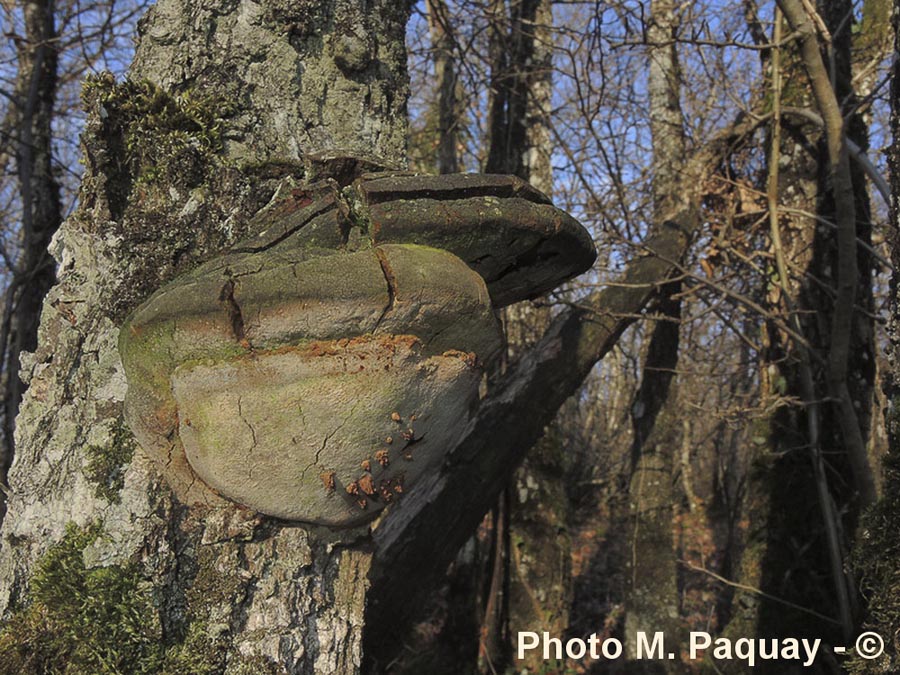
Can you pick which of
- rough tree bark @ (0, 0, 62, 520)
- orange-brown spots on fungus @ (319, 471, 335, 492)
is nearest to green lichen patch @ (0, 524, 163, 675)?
orange-brown spots on fungus @ (319, 471, 335, 492)

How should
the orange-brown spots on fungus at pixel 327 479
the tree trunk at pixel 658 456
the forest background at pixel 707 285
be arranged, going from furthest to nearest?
1. the tree trunk at pixel 658 456
2. the forest background at pixel 707 285
3. the orange-brown spots on fungus at pixel 327 479

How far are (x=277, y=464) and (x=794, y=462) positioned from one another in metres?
4.34

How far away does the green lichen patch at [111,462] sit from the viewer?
1.25 metres

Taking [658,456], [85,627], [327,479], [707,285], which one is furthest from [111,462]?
[658,456]

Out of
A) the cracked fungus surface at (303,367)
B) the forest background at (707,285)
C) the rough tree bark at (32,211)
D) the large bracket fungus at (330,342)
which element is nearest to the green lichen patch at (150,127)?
the large bracket fungus at (330,342)

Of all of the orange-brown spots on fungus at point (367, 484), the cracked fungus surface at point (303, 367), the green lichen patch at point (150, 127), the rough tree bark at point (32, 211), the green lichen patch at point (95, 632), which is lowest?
the green lichen patch at point (95, 632)

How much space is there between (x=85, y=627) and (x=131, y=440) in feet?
1.05

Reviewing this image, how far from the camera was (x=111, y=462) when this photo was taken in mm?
1257

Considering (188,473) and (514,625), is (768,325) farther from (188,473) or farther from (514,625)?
(188,473)

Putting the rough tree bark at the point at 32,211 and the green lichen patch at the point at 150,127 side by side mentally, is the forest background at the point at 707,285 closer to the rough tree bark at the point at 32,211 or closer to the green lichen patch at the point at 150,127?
the rough tree bark at the point at 32,211

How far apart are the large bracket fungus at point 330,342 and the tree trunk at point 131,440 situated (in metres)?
0.08

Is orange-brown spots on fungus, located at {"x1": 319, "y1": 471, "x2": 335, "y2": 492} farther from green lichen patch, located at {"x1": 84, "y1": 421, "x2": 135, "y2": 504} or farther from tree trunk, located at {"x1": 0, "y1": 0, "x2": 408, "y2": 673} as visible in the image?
green lichen patch, located at {"x1": 84, "y1": 421, "x2": 135, "y2": 504}

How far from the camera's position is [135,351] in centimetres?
114

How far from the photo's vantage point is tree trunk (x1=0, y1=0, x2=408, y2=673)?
Result: 47.9 inches
